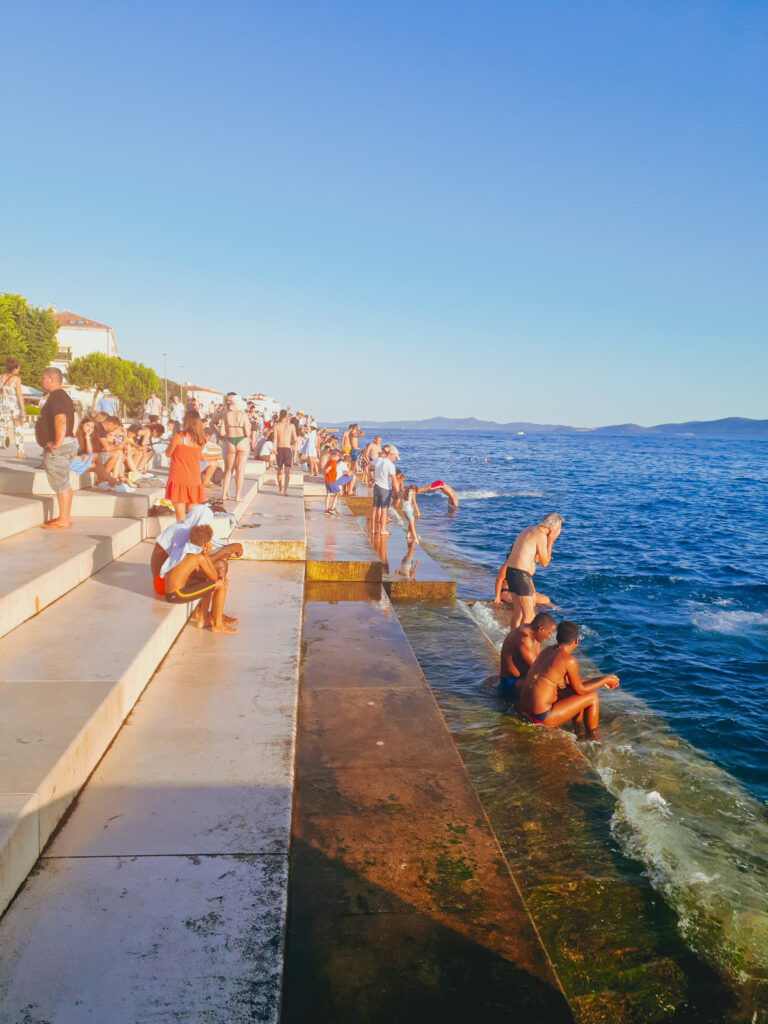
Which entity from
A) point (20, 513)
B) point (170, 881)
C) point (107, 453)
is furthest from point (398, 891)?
point (107, 453)

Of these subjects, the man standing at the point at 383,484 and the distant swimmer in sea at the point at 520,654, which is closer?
the distant swimmer in sea at the point at 520,654

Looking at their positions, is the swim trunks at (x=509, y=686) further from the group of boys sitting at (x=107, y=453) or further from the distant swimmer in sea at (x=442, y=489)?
the group of boys sitting at (x=107, y=453)

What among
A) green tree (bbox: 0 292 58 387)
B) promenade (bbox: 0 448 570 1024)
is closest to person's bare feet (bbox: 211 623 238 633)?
promenade (bbox: 0 448 570 1024)

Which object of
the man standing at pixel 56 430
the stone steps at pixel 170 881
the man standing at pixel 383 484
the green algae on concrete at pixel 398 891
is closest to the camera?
the stone steps at pixel 170 881

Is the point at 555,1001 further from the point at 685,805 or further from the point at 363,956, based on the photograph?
the point at 685,805

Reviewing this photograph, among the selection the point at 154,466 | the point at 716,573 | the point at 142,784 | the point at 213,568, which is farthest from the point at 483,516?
the point at 142,784

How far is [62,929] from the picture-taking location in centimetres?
256

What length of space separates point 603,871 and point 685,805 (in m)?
1.71

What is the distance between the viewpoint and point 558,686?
19.2 ft

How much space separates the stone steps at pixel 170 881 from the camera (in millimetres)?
2299

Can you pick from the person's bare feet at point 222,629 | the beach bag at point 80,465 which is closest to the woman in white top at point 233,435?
the beach bag at point 80,465

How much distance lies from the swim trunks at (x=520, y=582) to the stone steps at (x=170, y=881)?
389 cm

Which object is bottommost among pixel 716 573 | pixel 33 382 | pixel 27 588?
pixel 716 573

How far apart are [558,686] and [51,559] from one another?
15.3 ft
